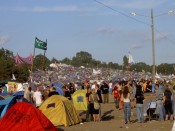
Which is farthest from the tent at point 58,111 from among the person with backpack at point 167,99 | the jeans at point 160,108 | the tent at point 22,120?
the tent at point 22,120

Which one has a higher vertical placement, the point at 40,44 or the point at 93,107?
the point at 40,44

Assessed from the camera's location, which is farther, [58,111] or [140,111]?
[140,111]

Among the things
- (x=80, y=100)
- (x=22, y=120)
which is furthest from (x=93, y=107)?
(x=22, y=120)

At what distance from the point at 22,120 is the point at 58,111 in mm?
5212

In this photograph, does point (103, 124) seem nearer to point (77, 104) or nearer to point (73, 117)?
point (73, 117)

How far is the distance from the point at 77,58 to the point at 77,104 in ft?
461

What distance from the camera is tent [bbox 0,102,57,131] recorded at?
11.8m

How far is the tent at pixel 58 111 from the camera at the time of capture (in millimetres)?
16969

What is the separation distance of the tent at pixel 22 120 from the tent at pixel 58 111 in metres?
4.69

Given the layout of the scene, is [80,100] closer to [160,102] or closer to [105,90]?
[160,102]

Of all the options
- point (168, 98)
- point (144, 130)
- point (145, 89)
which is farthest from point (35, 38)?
point (144, 130)

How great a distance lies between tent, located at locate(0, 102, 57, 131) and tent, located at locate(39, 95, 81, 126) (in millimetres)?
4692

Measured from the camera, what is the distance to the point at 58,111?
56.0ft

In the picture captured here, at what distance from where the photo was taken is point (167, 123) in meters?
17.3
